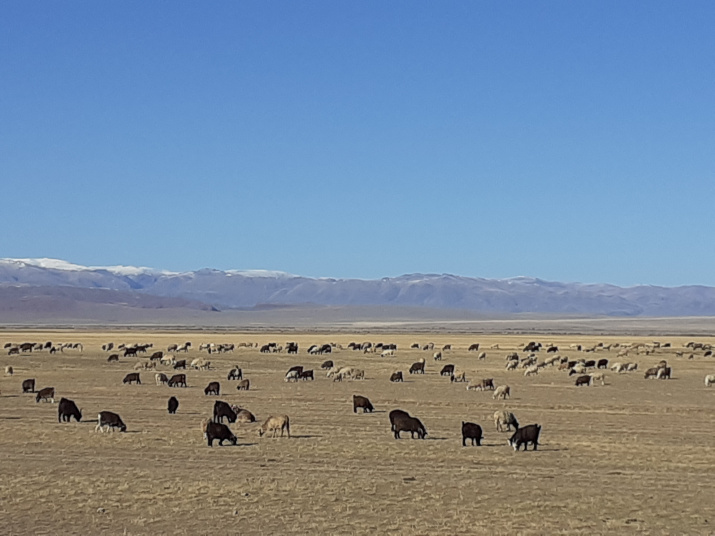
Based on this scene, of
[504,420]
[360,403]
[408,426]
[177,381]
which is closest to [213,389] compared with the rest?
[177,381]

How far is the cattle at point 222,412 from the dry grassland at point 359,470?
1.82 ft

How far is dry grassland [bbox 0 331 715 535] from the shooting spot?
13258 millimetres

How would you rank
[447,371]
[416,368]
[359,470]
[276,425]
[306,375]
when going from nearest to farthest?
[359,470], [276,425], [306,375], [447,371], [416,368]

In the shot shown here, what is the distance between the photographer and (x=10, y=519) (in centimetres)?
1328

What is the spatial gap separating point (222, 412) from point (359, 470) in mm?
7119

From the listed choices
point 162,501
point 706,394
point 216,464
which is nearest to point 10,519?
point 162,501

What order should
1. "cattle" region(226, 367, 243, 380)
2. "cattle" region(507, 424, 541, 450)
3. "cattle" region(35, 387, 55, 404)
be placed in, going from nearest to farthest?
"cattle" region(507, 424, 541, 450) < "cattle" region(35, 387, 55, 404) < "cattle" region(226, 367, 243, 380)

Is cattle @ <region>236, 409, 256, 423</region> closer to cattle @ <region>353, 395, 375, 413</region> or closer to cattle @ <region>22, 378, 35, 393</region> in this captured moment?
cattle @ <region>353, 395, 375, 413</region>

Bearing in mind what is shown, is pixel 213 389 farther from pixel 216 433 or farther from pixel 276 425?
pixel 216 433

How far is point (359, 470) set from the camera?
17.1m

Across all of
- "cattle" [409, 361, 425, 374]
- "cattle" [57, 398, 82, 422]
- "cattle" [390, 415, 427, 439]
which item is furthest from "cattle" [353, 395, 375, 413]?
"cattle" [409, 361, 425, 374]

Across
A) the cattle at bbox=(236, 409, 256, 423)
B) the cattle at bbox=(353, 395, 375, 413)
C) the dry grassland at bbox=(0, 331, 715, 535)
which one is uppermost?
the cattle at bbox=(353, 395, 375, 413)

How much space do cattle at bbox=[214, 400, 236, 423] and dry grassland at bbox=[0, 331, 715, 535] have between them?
1.82 feet

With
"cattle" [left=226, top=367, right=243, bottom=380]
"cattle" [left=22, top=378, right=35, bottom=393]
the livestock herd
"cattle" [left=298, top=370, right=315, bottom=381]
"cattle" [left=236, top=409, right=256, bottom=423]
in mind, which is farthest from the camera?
"cattle" [left=226, top=367, right=243, bottom=380]
